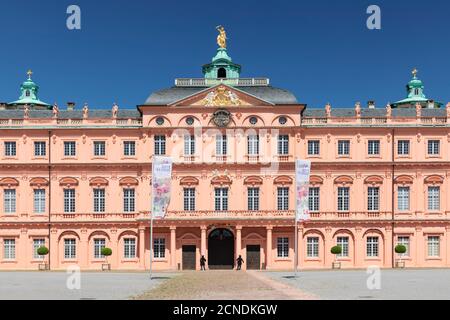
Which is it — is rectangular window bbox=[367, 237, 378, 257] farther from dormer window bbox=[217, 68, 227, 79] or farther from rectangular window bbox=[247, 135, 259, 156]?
dormer window bbox=[217, 68, 227, 79]

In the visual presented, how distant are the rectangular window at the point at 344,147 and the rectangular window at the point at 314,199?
13.2ft

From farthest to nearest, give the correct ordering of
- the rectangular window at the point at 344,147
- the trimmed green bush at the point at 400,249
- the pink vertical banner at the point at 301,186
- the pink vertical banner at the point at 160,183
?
1. the rectangular window at the point at 344,147
2. the trimmed green bush at the point at 400,249
3. the pink vertical banner at the point at 301,186
4. the pink vertical banner at the point at 160,183

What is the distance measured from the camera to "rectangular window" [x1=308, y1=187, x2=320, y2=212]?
74.3 metres

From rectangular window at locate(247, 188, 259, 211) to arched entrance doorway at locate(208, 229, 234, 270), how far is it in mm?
3075

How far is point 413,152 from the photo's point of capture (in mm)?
74750

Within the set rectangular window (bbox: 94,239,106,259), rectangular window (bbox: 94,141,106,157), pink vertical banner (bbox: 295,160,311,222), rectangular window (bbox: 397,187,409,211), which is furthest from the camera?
rectangular window (bbox: 94,141,106,157)

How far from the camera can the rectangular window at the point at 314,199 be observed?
74312 millimetres

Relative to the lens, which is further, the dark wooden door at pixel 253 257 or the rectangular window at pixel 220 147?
the rectangular window at pixel 220 147

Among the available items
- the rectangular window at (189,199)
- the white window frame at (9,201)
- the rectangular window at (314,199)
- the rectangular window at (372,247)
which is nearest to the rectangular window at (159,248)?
the rectangular window at (189,199)

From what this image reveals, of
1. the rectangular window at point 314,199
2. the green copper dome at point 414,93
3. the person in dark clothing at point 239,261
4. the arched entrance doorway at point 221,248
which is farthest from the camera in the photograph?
the green copper dome at point 414,93

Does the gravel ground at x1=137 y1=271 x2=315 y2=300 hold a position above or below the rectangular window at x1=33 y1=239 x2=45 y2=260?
above

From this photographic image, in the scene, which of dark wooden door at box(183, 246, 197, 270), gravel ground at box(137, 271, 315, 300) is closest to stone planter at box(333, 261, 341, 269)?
dark wooden door at box(183, 246, 197, 270)

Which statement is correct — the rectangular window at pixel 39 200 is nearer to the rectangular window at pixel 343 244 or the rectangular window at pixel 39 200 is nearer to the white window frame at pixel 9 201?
the white window frame at pixel 9 201
